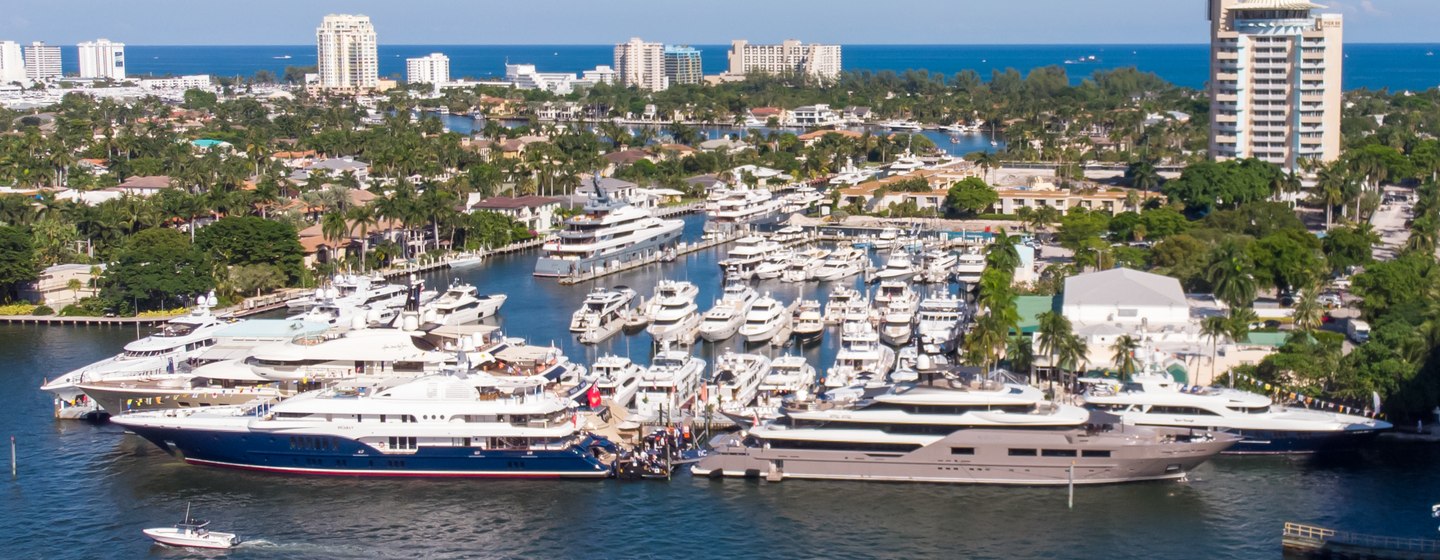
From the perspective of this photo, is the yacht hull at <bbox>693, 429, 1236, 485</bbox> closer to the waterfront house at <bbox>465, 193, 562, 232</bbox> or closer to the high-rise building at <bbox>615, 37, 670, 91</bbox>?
the waterfront house at <bbox>465, 193, 562, 232</bbox>

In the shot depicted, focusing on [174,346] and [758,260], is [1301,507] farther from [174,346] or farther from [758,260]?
[758,260]

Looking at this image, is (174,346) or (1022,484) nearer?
(1022,484)

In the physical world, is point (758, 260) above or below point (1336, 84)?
below

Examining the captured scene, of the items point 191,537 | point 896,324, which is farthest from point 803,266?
point 191,537

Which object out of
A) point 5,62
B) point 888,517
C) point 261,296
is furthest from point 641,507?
point 5,62

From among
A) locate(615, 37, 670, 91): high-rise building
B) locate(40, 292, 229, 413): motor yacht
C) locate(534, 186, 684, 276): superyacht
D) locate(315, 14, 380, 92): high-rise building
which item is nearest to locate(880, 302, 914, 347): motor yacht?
locate(534, 186, 684, 276): superyacht

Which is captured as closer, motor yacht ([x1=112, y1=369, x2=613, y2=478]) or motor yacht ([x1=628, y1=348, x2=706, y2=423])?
motor yacht ([x1=112, y1=369, x2=613, y2=478])

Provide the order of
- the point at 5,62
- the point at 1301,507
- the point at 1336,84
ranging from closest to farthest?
the point at 1301,507 < the point at 1336,84 < the point at 5,62
